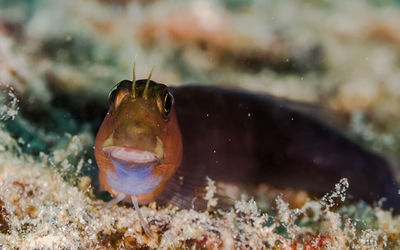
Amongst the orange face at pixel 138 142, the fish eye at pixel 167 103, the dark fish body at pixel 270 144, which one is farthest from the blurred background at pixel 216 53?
the fish eye at pixel 167 103

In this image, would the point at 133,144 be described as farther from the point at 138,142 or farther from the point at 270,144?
the point at 270,144

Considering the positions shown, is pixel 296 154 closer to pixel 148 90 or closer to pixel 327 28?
pixel 327 28

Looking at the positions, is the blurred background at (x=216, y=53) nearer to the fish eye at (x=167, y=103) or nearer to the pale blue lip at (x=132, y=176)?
the pale blue lip at (x=132, y=176)

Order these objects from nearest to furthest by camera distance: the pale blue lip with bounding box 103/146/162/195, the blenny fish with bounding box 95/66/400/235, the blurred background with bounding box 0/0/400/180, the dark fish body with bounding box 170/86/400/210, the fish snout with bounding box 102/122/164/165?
1. the fish snout with bounding box 102/122/164/165
2. the pale blue lip with bounding box 103/146/162/195
3. the blenny fish with bounding box 95/66/400/235
4. the dark fish body with bounding box 170/86/400/210
5. the blurred background with bounding box 0/0/400/180

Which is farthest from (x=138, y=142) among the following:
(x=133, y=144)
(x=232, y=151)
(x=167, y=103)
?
(x=232, y=151)

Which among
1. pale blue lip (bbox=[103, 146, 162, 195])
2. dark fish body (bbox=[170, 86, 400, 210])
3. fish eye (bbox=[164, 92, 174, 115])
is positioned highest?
dark fish body (bbox=[170, 86, 400, 210])

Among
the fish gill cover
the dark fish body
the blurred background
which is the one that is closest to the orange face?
the fish gill cover

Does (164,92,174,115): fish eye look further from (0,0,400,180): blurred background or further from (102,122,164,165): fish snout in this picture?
(0,0,400,180): blurred background

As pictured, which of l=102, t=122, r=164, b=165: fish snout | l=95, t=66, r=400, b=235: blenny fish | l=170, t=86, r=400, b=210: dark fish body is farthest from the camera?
l=170, t=86, r=400, b=210: dark fish body
